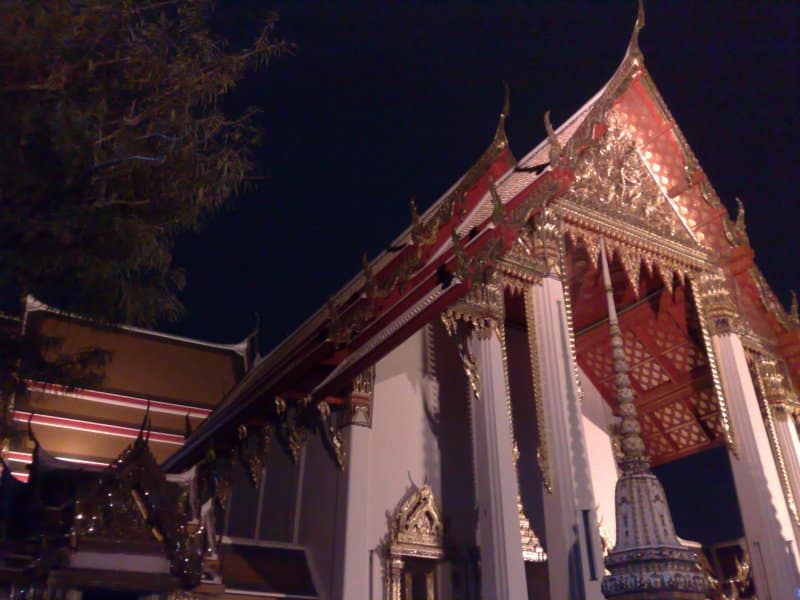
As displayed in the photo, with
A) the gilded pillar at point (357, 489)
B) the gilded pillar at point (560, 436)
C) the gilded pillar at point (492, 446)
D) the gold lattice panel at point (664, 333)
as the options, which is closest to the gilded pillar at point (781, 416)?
the gold lattice panel at point (664, 333)

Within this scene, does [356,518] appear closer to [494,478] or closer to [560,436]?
[494,478]

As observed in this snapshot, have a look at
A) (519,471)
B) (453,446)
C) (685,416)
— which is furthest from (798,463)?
(453,446)

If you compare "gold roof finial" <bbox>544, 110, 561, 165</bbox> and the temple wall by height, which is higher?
"gold roof finial" <bbox>544, 110, 561, 165</bbox>

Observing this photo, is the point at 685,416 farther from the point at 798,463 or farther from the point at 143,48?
the point at 143,48

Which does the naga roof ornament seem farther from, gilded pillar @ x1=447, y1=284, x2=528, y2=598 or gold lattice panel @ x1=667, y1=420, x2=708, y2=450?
gold lattice panel @ x1=667, y1=420, x2=708, y2=450

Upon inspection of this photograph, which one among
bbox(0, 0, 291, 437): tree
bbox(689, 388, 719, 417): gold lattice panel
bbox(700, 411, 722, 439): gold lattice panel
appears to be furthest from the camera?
bbox(700, 411, 722, 439): gold lattice panel

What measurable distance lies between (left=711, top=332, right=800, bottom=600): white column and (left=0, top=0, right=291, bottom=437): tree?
5.49m

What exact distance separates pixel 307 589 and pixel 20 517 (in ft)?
7.14

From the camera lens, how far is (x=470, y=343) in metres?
6.03

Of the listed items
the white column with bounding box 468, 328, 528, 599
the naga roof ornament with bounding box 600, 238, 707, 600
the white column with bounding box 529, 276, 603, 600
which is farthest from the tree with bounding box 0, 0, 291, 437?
the white column with bounding box 529, 276, 603, 600

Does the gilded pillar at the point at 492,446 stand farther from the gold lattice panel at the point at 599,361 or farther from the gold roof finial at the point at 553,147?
the gold lattice panel at the point at 599,361

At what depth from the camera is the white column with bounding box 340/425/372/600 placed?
5316 mm

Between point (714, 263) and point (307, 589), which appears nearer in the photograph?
point (307, 589)

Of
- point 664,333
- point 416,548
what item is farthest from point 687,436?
point 416,548
